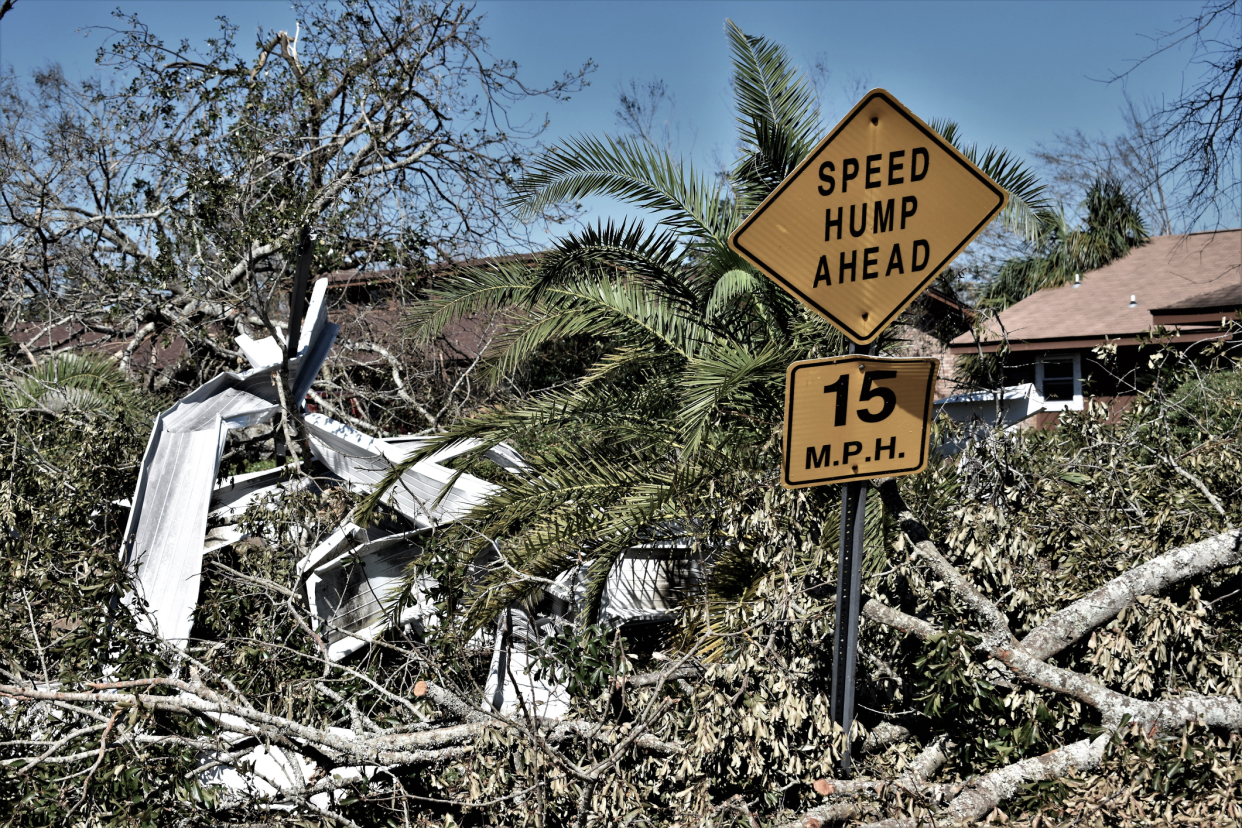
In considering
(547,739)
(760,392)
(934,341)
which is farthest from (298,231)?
(934,341)

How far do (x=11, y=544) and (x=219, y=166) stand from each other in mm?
6083

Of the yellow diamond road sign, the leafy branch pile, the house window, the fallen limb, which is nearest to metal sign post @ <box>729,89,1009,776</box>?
the yellow diamond road sign

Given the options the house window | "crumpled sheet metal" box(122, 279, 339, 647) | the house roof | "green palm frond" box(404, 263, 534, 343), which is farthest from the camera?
the house window

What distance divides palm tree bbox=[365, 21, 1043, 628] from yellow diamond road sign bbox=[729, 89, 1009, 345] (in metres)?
2.01

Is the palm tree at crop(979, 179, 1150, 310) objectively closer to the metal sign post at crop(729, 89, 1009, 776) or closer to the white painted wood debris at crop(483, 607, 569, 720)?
the white painted wood debris at crop(483, 607, 569, 720)

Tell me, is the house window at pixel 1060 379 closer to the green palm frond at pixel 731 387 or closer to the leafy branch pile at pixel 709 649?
the leafy branch pile at pixel 709 649

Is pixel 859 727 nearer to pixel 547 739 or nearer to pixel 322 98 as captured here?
pixel 547 739

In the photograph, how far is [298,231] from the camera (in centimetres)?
873

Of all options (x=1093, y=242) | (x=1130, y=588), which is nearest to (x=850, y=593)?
(x=1130, y=588)

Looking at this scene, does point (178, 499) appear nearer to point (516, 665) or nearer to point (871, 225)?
point (516, 665)

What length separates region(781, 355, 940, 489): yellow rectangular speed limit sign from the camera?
3.28m

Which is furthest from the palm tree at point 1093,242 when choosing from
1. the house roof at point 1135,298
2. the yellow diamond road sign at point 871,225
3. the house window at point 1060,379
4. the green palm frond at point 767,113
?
the yellow diamond road sign at point 871,225

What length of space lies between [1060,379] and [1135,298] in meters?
2.08

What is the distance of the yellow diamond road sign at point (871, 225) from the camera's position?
3.30m
